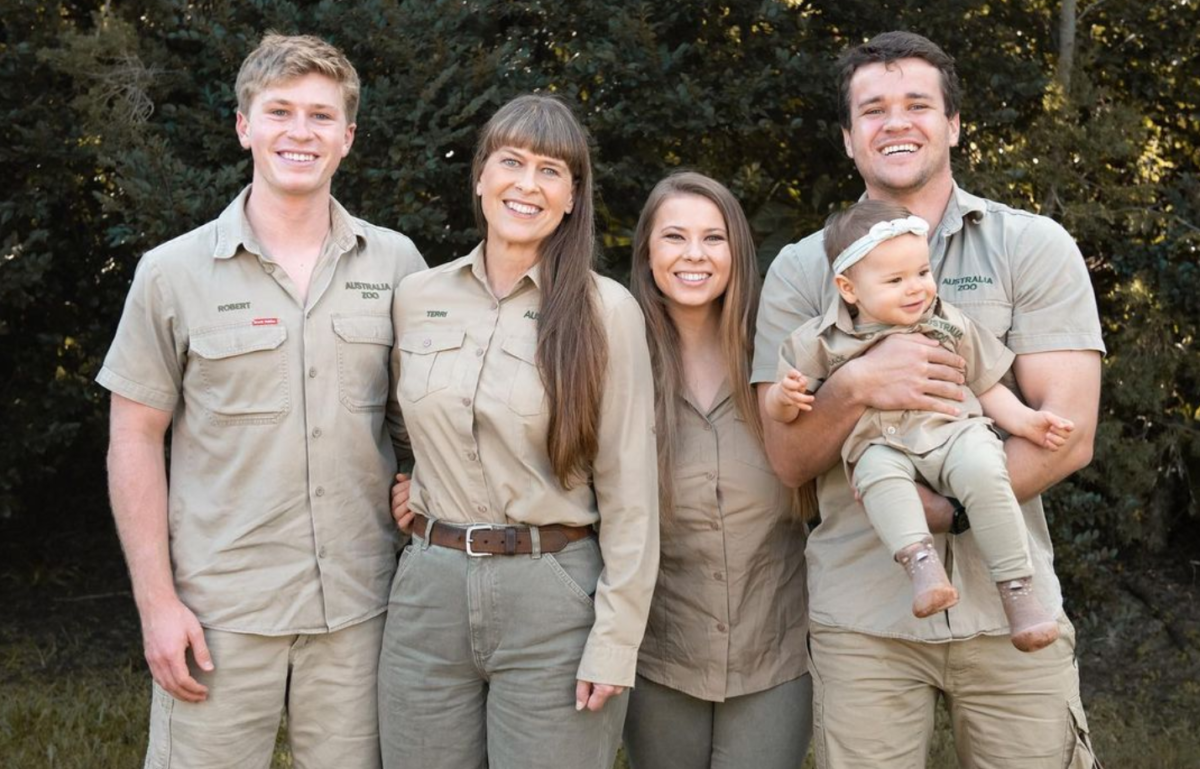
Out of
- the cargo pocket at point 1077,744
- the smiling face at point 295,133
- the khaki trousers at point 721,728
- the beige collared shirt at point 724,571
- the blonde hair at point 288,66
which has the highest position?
the blonde hair at point 288,66

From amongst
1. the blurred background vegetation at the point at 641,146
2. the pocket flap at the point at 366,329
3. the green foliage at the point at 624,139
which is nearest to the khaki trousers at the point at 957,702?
the pocket flap at the point at 366,329

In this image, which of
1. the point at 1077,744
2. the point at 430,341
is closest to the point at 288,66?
the point at 430,341

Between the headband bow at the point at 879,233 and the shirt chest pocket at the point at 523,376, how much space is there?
2.56 feet

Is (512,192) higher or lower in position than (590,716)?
higher

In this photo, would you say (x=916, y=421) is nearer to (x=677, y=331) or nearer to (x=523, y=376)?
(x=677, y=331)

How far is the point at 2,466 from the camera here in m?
5.88

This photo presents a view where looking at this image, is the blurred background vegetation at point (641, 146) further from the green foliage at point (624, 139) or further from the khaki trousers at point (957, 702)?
the khaki trousers at point (957, 702)

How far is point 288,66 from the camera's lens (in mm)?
3355

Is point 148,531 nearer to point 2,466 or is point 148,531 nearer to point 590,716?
point 590,716

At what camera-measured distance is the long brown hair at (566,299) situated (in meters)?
3.19

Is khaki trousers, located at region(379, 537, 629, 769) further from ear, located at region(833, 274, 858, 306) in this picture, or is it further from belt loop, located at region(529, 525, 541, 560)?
ear, located at region(833, 274, 858, 306)

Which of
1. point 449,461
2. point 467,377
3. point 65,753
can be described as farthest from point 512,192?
point 65,753

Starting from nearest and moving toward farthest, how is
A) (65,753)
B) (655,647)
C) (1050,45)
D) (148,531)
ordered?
(148,531) < (655,647) < (65,753) < (1050,45)

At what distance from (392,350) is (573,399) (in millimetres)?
568
